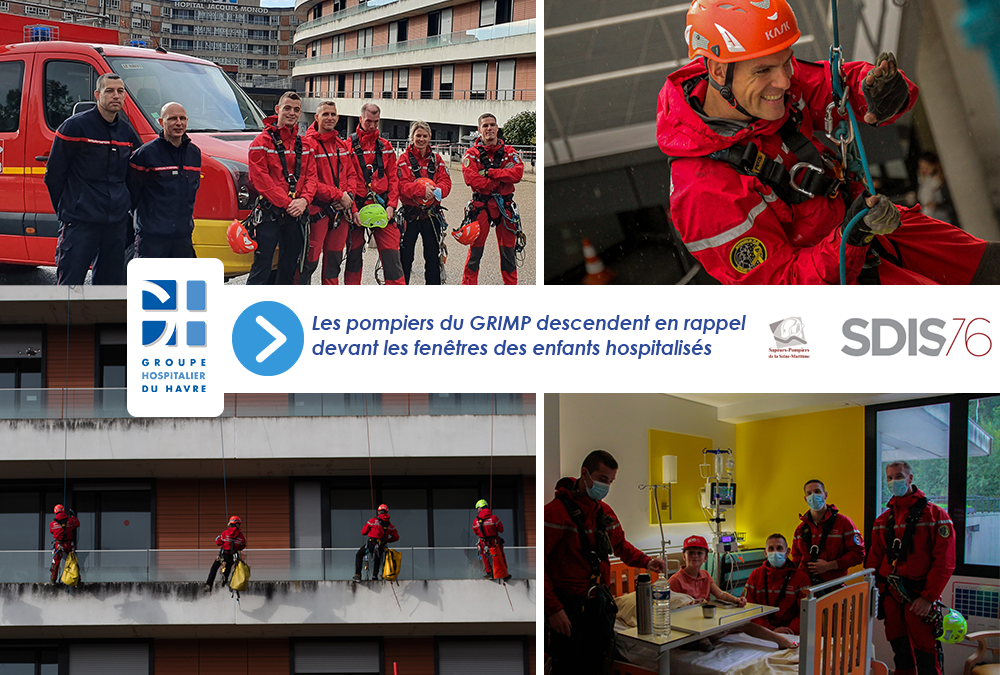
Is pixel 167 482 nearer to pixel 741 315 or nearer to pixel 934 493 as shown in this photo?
pixel 741 315

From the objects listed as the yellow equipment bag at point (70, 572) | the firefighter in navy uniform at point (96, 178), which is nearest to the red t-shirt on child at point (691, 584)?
the firefighter in navy uniform at point (96, 178)

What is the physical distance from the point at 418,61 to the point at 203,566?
3.70 meters

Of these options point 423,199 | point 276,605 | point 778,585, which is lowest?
point 276,605

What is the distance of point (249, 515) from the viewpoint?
676 centimetres

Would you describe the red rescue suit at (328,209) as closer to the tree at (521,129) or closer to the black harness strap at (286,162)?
the black harness strap at (286,162)

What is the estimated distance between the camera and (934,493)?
4707 mm

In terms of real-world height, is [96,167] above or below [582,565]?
above

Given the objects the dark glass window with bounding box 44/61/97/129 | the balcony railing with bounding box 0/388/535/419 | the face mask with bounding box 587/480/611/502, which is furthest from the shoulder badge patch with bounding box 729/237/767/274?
the dark glass window with bounding box 44/61/97/129

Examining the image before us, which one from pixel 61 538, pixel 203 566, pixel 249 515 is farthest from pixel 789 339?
pixel 61 538

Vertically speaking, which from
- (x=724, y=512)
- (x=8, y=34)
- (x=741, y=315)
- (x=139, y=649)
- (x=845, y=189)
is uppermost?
(x=8, y=34)

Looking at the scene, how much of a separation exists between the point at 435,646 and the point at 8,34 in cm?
493

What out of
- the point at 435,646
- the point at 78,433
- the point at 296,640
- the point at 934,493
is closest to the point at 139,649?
the point at 296,640

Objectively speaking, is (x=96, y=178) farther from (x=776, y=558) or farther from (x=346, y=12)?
(x=776, y=558)

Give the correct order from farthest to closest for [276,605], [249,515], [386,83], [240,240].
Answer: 1. [249,515]
2. [276,605]
3. [386,83]
4. [240,240]
